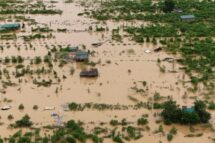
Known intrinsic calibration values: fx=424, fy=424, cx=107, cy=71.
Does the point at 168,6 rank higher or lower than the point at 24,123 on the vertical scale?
higher

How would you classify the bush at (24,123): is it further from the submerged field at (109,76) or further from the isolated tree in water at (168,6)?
the isolated tree in water at (168,6)

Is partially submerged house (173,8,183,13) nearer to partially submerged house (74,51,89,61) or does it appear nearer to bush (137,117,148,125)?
partially submerged house (74,51,89,61)

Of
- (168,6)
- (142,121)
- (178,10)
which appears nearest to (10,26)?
(168,6)

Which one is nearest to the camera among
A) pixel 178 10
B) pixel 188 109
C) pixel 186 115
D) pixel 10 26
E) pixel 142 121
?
pixel 186 115

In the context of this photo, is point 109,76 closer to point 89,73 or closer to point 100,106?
point 89,73

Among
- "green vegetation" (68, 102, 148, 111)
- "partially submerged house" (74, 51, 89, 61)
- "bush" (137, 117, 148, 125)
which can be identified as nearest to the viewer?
"bush" (137, 117, 148, 125)

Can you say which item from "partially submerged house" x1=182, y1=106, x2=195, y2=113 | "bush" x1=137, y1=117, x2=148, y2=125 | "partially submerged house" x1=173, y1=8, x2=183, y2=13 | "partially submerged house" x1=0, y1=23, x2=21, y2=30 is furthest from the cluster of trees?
"partially submerged house" x1=173, y1=8, x2=183, y2=13

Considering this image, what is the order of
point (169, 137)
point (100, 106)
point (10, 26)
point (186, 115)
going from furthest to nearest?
point (10, 26)
point (100, 106)
point (186, 115)
point (169, 137)

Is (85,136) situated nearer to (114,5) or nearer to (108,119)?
(108,119)
